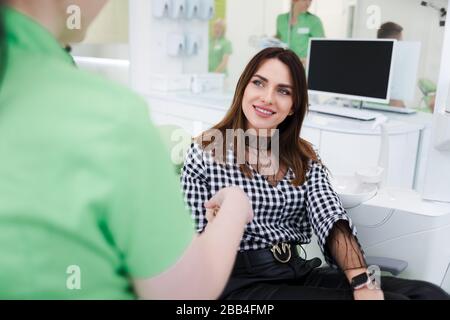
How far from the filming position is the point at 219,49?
4.24 meters

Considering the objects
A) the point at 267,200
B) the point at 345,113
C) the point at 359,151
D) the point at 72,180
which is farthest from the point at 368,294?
the point at 345,113

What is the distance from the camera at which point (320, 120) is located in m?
2.10

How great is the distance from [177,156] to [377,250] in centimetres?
65

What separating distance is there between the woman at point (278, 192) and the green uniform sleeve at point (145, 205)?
0.59 meters

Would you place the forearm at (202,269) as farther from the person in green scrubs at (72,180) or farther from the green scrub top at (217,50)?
the green scrub top at (217,50)

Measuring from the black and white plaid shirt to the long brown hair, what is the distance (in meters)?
0.03

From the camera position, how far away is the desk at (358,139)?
1.94 metres

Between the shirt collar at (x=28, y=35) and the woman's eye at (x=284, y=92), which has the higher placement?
the shirt collar at (x=28, y=35)

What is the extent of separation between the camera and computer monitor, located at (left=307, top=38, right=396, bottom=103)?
7.27 feet

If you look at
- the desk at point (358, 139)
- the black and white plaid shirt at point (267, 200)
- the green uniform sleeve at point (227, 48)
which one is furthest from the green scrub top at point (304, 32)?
the black and white plaid shirt at point (267, 200)

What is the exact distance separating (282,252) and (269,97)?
0.41 metres

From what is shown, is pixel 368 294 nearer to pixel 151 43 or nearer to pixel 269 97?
pixel 269 97

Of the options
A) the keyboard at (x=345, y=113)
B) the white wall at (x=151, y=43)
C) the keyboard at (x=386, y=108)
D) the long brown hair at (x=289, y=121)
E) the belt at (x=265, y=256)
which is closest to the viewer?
the belt at (x=265, y=256)

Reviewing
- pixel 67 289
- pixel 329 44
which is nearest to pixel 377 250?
pixel 67 289
